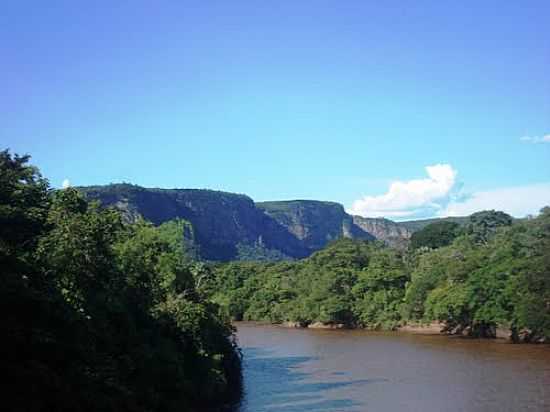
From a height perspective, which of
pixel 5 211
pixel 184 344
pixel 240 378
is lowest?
pixel 240 378

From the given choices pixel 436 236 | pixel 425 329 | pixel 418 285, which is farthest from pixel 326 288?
pixel 436 236

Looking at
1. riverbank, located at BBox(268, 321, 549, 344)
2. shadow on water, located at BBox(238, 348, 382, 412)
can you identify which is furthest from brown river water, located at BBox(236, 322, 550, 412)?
riverbank, located at BBox(268, 321, 549, 344)

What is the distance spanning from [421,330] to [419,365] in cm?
3307

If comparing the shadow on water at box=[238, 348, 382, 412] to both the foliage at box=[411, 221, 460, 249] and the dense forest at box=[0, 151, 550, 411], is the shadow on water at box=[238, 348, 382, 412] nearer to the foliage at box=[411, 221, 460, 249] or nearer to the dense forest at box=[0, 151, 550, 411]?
the dense forest at box=[0, 151, 550, 411]

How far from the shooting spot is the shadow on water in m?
35.8

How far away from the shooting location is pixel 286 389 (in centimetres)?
4162

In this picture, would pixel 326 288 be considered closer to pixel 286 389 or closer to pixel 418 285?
pixel 418 285

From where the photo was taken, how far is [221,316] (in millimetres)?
47688

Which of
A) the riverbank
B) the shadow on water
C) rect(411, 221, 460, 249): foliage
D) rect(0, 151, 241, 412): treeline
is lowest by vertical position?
the shadow on water

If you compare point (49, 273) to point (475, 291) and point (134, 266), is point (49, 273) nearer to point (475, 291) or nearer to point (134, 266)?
point (134, 266)

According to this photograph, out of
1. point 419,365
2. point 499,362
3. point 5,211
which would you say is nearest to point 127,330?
point 5,211

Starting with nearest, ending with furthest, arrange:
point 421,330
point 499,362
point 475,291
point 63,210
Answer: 1. point 63,210
2. point 499,362
3. point 475,291
4. point 421,330

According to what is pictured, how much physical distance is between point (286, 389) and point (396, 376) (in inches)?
338

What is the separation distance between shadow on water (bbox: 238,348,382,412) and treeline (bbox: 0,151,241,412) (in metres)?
1.76
